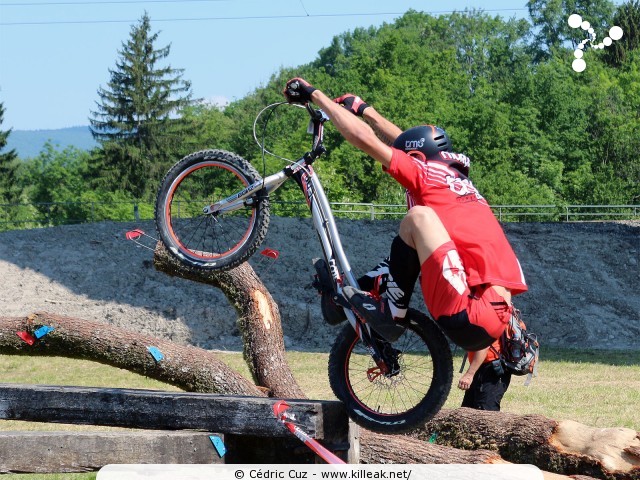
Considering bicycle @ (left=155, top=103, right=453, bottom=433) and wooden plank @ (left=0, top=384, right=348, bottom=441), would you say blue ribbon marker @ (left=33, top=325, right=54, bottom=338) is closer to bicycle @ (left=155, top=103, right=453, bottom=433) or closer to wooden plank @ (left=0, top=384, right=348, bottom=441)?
wooden plank @ (left=0, top=384, right=348, bottom=441)

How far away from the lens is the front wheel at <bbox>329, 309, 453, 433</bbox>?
5.58m

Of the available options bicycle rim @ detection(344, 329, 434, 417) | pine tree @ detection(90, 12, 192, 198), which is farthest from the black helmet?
pine tree @ detection(90, 12, 192, 198)

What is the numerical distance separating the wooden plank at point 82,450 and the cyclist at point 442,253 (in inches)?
55.2

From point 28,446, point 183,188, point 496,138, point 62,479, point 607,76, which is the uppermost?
point 607,76

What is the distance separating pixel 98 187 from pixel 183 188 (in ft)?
170

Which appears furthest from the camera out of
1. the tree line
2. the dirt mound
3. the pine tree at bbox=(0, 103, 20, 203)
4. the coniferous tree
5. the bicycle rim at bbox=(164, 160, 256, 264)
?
the coniferous tree

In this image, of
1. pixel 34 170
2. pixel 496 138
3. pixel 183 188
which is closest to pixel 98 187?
pixel 34 170

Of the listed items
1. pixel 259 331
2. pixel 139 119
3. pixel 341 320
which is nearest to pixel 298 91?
pixel 341 320

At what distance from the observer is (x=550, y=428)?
6.60 metres

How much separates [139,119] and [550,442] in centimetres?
5750

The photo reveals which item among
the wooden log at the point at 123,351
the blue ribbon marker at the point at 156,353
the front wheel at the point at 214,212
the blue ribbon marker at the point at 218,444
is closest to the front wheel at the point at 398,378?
the blue ribbon marker at the point at 218,444

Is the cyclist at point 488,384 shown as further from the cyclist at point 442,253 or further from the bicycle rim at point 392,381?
the cyclist at point 442,253

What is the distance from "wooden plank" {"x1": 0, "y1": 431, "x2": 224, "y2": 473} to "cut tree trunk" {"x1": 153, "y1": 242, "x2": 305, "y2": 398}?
8.12ft

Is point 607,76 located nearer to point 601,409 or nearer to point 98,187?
point 98,187
